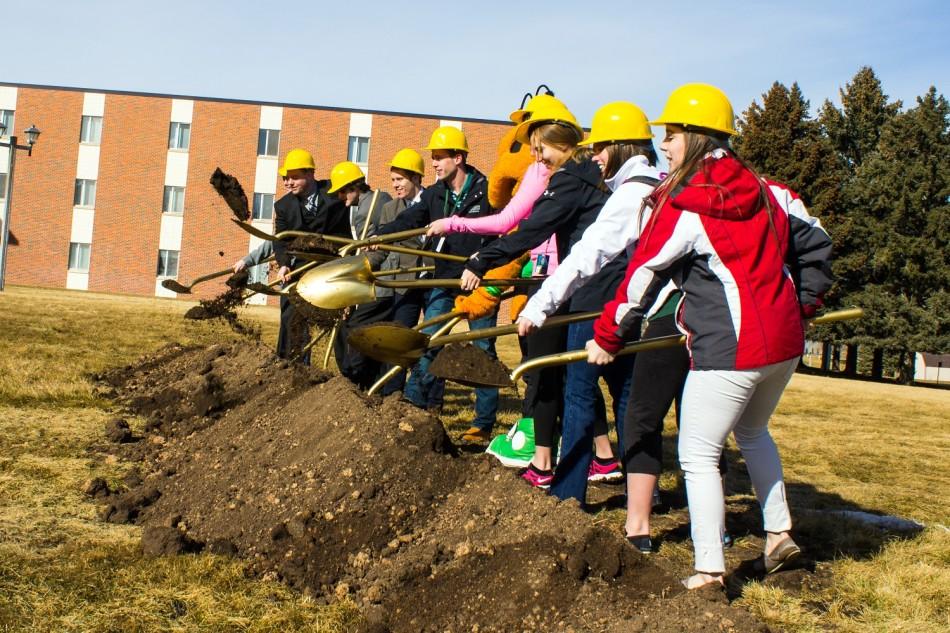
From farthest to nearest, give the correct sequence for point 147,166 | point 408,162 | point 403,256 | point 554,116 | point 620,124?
point 147,166 < point 408,162 < point 403,256 < point 554,116 < point 620,124

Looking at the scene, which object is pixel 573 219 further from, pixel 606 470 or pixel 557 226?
pixel 606 470

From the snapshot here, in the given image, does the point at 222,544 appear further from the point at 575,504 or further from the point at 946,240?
the point at 946,240

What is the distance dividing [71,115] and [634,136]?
4079 centimetres

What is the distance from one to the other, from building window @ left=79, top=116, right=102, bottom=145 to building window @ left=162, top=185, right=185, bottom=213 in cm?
374

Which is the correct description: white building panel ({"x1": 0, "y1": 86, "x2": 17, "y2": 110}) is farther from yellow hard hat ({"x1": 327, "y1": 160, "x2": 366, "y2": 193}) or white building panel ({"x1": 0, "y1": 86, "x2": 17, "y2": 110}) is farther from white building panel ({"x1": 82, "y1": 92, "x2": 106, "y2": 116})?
yellow hard hat ({"x1": 327, "y1": 160, "x2": 366, "y2": 193})

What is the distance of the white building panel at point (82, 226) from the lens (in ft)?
129

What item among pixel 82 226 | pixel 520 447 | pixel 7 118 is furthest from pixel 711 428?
pixel 7 118

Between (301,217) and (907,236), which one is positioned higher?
(907,236)

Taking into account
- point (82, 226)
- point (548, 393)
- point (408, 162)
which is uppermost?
point (82, 226)

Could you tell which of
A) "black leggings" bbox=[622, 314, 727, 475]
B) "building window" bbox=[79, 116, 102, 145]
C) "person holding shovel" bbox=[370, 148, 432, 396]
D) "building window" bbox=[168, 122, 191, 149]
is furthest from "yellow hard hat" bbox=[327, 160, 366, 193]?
"building window" bbox=[79, 116, 102, 145]

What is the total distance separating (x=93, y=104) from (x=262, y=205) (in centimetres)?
850

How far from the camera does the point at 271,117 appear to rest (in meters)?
39.1

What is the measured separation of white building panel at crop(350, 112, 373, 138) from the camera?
1544 inches

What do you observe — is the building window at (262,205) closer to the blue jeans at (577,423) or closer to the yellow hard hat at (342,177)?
the yellow hard hat at (342,177)
